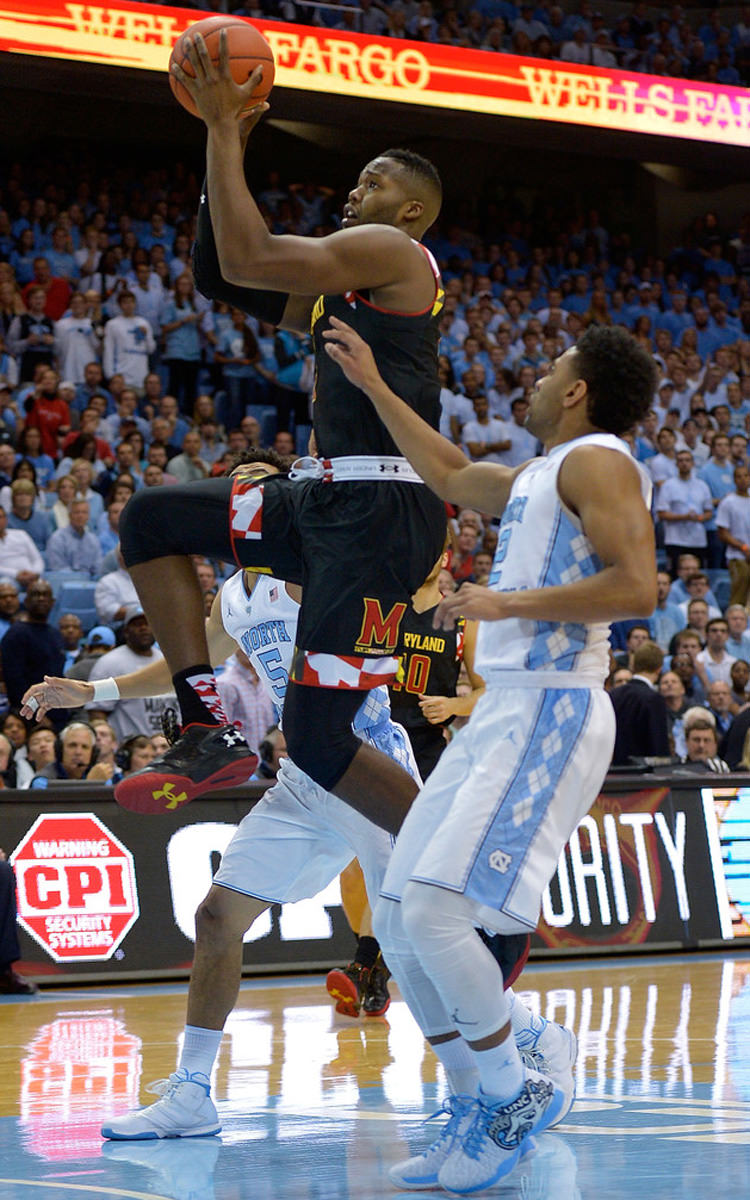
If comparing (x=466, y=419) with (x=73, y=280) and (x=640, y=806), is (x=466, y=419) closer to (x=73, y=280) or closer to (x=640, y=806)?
(x=73, y=280)

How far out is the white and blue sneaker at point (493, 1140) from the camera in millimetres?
3863

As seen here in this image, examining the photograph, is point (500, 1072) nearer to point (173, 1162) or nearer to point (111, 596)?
point (173, 1162)

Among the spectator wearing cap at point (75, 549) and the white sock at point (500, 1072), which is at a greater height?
the spectator wearing cap at point (75, 549)

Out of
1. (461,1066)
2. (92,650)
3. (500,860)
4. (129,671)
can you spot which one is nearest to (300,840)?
(461,1066)

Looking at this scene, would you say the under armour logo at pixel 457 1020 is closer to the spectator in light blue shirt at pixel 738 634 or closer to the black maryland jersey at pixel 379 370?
the black maryland jersey at pixel 379 370

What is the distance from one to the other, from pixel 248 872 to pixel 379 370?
1.59m

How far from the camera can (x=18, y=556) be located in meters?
12.8

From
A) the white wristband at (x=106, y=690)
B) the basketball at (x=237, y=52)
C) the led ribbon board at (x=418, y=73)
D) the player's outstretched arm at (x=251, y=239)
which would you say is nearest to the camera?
the player's outstretched arm at (x=251, y=239)

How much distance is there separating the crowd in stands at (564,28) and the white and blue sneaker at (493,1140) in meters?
16.2

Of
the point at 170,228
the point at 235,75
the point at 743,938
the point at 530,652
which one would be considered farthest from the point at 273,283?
the point at 170,228

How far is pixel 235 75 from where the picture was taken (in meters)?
4.34

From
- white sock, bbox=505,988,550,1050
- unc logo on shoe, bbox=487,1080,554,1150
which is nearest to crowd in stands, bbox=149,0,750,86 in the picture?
white sock, bbox=505,988,550,1050

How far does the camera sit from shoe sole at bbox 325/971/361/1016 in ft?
24.7

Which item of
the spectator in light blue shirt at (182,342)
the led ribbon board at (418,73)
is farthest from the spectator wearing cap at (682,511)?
the led ribbon board at (418,73)
